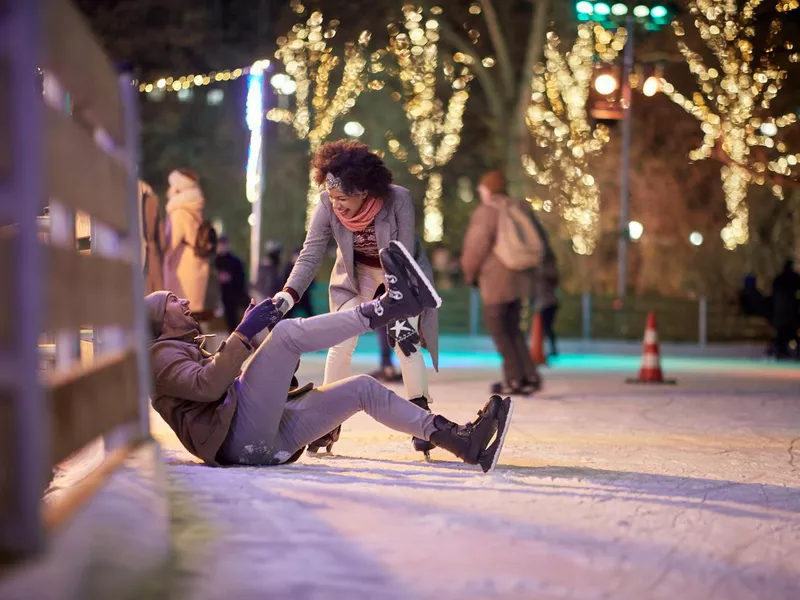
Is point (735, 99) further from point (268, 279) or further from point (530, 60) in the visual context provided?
point (268, 279)

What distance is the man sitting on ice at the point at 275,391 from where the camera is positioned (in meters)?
5.59

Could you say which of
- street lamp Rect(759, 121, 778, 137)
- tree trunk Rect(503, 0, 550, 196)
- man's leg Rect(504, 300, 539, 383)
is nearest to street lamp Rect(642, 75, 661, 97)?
street lamp Rect(759, 121, 778, 137)

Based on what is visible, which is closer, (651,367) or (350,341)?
(350,341)

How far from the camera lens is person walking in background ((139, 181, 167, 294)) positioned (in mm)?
9469

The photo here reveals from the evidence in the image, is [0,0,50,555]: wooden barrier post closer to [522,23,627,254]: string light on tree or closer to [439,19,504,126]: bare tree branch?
[522,23,627,254]: string light on tree

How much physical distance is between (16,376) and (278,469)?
10.5 feet

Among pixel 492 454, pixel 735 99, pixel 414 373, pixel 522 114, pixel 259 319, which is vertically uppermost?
pixel 522 114

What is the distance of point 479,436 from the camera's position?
5.88 m

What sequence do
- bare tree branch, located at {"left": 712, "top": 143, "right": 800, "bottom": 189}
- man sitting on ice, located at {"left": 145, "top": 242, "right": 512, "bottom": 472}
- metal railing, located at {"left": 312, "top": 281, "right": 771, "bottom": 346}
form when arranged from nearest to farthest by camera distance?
1. man sitting on ice, located at {"left": 145, "top": 242, "right": 512, "bottom": 472}
2. bare tree branch, located at {"left": 712, "top": 143, "right": 800, "bottom": 189}
3. metal railing, located at {"left": 312, "top": 281, "right": 771, "bottom": 346}

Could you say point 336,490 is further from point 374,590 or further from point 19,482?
point 19,482

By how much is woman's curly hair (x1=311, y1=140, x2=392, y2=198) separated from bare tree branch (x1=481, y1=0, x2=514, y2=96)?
22721 millimetres

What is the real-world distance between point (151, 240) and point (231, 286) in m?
8.67

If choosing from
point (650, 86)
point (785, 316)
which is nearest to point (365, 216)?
point (785, 316)

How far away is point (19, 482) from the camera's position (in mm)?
2613
